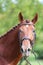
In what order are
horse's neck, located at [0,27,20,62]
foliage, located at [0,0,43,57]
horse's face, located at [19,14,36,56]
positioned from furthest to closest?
foliage, located at [0,0,43,57] → horse's neck, located at [0,27,20,62] → horse's face, located at [19,14,36,56]

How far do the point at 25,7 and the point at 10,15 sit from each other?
831 mm

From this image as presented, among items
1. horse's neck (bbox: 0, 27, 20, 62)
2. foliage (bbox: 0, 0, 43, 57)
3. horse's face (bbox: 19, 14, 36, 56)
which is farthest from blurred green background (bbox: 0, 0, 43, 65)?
horse's face (bbox: 19, 14, 36, 56)

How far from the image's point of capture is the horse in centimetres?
704

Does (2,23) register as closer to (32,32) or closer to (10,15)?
(10,15)

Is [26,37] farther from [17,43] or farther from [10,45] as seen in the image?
[10,45]

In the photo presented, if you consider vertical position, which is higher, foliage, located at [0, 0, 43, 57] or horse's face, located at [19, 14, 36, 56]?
horse's face, located at [19, 14, 36, 56]

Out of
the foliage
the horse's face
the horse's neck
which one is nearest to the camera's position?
the horse's face

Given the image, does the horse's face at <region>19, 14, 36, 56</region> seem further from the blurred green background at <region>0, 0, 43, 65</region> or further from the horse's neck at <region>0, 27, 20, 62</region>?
the blurred green background at <region>0, 0, 43, 65</region>

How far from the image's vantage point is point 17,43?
729 centimetres

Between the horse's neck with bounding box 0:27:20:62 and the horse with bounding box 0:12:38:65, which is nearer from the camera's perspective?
the horse with bounding box 0:12:38:65

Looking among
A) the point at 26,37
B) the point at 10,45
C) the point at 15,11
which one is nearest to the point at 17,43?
the point at 10,45

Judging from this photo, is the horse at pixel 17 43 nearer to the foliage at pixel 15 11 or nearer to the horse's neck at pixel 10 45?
the horse's neck at pixel 10 45

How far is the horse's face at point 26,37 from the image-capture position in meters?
6.96

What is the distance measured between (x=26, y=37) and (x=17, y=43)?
1.10 ft
